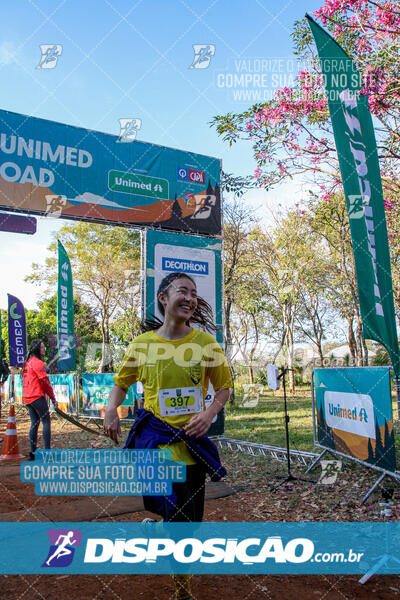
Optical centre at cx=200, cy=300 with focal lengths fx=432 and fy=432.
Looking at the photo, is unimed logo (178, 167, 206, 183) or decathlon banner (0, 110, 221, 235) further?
unimed logo (178, 167, 206, 183)

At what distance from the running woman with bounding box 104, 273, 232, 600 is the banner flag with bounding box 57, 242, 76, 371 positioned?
9.04 m

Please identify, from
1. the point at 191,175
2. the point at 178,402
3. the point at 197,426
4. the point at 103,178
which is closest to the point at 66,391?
the point at 103,178

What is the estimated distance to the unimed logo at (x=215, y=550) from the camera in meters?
3.40

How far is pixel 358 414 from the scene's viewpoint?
201 inches

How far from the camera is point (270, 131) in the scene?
943 centimetres

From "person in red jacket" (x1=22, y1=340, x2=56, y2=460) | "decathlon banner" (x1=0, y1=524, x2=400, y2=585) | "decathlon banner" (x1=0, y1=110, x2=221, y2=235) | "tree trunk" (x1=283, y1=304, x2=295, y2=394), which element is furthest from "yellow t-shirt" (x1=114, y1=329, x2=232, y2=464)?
"tree trunk" (x1=283, y1=304, x2=295, y2=394)

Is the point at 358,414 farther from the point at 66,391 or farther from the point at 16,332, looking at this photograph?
the point at 16,332

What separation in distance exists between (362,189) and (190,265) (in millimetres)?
4880

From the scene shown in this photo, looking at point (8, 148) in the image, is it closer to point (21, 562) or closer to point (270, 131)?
point (270, 131)

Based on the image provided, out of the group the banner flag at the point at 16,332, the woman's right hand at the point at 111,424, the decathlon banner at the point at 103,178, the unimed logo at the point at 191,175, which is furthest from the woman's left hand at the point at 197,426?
the banner flag at the point at 16,332

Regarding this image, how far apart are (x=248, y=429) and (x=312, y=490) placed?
17.1ft

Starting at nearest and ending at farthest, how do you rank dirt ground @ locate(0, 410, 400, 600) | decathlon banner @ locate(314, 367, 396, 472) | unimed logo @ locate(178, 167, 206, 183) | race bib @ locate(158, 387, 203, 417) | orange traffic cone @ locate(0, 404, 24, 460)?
1. race bib @ locate(158, 387, 203, 417)
2. dirt ground @ locate(0, 410, 400, 600)
3. decathlon banner @ locate(314, 367, 396, 472)
4. orange traffic cone @ locate(0, 404, 24, 460)
5. unimed logo @ locate(178, 167, 206, 183)

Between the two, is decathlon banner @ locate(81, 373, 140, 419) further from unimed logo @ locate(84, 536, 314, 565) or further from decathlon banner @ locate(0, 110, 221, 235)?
unimed logo @ locate(84, 536, 314, 565)

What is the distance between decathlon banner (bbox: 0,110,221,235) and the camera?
23.6ft
